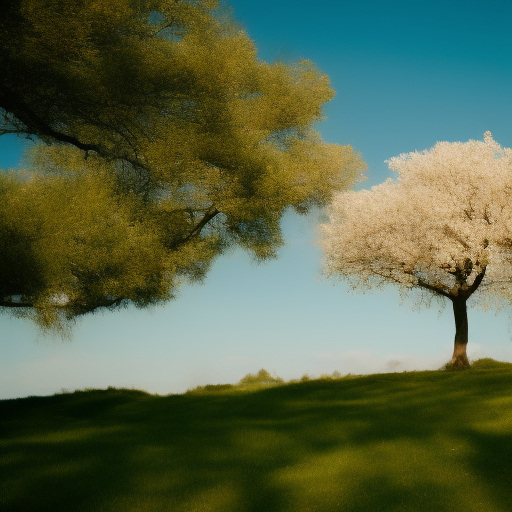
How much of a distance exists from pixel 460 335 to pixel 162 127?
1707 centimetres

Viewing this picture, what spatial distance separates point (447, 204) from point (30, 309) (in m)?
18.7

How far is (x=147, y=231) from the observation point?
20375mm

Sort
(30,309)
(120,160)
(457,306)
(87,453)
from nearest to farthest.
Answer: (87,453) → (30,309) → (120,160) → (457,306)

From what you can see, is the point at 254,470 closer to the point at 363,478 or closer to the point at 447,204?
the point at 363,478

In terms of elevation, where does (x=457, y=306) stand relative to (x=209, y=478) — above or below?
above

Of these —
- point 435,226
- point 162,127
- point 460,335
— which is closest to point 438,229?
point 435,226

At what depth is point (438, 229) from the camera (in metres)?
24.1

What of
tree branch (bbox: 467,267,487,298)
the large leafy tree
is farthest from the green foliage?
tree branch (bbox: 467,267,487,298)

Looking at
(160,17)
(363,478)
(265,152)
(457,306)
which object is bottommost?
(363,478)

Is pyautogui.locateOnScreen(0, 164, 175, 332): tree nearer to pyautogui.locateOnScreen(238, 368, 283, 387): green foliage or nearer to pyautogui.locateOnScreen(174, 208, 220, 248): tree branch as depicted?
pyautogui.locateOnScreen(174, 208, 220, 248): tree branch

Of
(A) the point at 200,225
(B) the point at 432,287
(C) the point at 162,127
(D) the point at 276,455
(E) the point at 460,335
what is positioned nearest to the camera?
(D) the point at 276,455

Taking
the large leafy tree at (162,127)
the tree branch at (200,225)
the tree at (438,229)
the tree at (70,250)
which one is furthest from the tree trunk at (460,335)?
the tree at (70,250)

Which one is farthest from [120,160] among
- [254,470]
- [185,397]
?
[254,470]

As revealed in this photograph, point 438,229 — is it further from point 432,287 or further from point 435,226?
point 432,287
